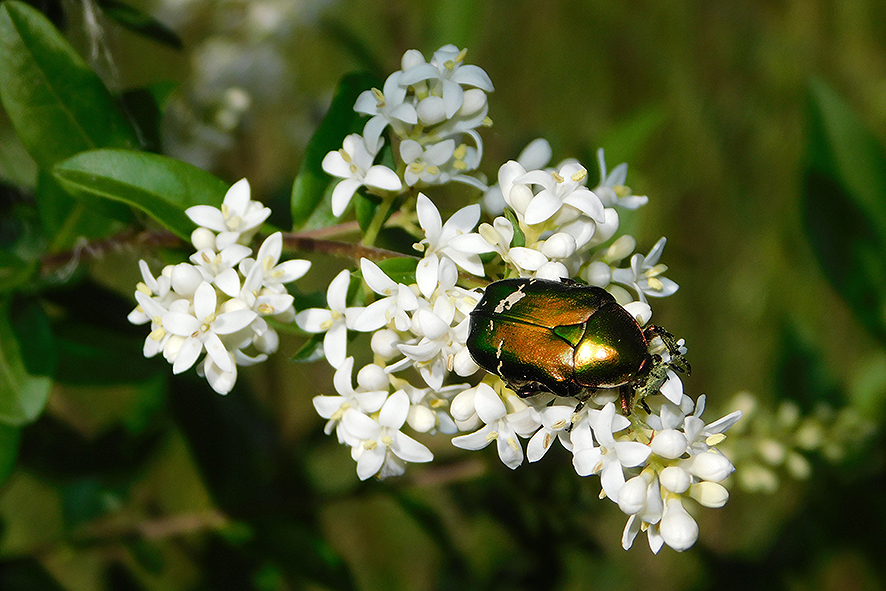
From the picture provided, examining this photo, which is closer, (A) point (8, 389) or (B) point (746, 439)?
(A) point (8, 389)

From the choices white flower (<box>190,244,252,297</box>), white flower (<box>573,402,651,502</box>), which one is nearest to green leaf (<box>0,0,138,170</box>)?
A: white flower (<box>190,244,252,297</box>)

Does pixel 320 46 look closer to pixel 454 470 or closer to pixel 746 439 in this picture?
pixel 454 470

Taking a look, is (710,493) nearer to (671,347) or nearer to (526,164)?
(671,347)

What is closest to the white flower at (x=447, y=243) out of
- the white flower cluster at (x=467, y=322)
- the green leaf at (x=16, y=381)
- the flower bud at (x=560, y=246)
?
the white flower cluster at (x=467, y=322)

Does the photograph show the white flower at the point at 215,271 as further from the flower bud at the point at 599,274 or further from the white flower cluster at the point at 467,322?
the flower bud at the point at 599,274

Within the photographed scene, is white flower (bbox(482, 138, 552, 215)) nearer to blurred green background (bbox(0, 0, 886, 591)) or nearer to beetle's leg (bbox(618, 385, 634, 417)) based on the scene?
beetle's leg (bbox(618, 385, 634, 417))

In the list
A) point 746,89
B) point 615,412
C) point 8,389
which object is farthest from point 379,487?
point 746,89
